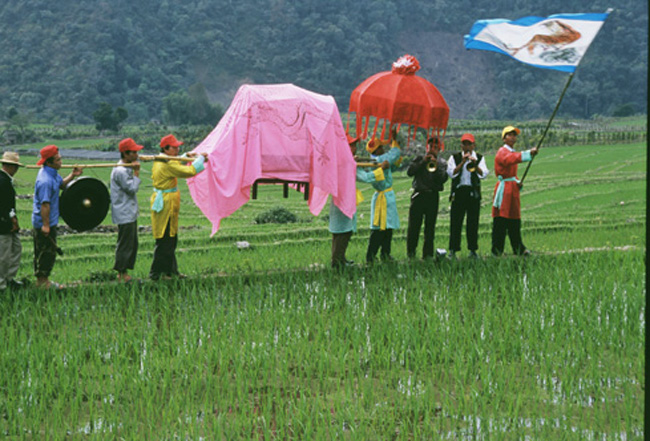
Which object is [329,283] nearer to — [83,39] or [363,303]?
[363,303]

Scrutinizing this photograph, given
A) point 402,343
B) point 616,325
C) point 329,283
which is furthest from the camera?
point 329,283

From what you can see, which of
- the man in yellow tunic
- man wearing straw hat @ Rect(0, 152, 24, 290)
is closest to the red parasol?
the man in yellow tunic

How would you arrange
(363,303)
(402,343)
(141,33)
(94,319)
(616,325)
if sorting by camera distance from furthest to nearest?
1. (141,33)
2. (363,303)
3. (94,319)
4. (616,325)
5. (402,343)

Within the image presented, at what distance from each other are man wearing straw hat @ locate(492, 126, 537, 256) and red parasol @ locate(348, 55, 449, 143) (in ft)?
3.33

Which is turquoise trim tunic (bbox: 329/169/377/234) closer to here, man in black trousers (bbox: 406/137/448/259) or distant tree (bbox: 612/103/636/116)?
man in black trousers (bbox: 406/137/448/259)

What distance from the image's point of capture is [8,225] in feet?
21.0

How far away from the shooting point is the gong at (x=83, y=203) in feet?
22.1

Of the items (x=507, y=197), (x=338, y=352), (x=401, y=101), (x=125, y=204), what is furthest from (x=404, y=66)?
(x=338, y=352)

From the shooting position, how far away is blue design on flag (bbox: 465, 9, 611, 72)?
21.4 ft

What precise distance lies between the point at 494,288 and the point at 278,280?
2.10 m

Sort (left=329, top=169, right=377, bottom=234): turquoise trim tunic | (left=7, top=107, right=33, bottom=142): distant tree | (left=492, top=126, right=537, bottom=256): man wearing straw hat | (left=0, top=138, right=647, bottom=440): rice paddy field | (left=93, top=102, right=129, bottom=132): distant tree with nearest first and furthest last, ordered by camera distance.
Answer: (left=0, top=138, right=647, bottom=440): rice paddy field, (left=329, top=169, right=377, bottom=234): turquoise trim tunic, (left=492, top=126, right=537, bottom=256): man wearing straw hat, (left=7, top=107, right=33, bottom=142): distant tree, (left=93, top=102, right=129, bottom=132): distant tree

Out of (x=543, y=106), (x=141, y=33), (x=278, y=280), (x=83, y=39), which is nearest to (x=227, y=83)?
(x=141, y=33)

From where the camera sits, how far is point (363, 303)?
612 centimetres

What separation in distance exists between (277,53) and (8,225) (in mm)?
90500
